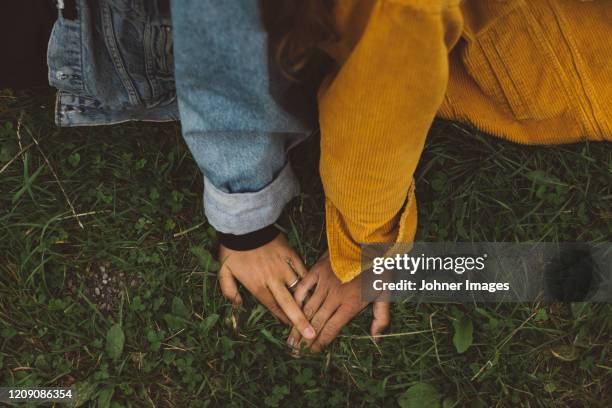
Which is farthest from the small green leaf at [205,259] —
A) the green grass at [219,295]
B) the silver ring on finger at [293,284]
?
the silver ring on finger at [293,284]

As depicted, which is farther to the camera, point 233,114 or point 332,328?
point 332,328

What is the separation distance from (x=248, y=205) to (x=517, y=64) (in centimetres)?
83

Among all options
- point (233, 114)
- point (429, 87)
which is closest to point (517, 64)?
point (429, 87)

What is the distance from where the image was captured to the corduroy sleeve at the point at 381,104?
0.87 m

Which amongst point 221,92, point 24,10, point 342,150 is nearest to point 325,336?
point 342,150

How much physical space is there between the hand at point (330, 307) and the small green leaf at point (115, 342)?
586 mm

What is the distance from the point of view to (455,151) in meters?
2.03

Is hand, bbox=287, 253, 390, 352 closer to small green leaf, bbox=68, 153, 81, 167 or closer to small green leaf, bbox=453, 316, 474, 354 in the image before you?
small green leaf, bbox=453, 316, 474, 354

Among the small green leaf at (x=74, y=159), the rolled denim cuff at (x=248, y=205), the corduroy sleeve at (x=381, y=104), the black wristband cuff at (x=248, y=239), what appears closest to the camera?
the corduroy sleeve at (x=381, y=104)

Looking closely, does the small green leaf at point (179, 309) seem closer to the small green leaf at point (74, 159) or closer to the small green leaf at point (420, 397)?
the small green leaf at point (74, 159)

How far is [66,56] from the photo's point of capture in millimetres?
1514

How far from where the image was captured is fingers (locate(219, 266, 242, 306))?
197 cm

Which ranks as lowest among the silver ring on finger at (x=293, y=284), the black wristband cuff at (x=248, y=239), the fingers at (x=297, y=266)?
the silver ring on finger at (x=293, y=284)

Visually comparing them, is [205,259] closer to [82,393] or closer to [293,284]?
[293,284]
